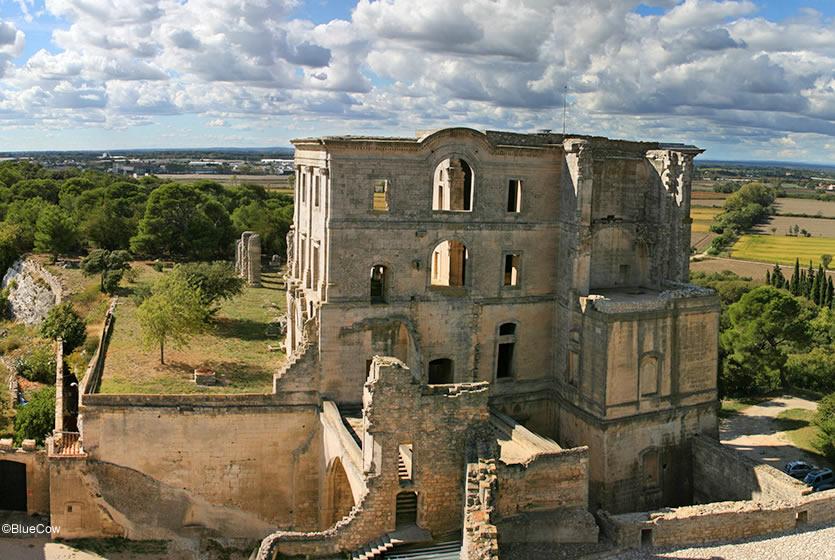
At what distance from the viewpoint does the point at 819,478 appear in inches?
1065

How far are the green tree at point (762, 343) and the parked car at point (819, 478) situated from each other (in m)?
10.1

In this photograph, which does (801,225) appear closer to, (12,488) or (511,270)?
(511,270)

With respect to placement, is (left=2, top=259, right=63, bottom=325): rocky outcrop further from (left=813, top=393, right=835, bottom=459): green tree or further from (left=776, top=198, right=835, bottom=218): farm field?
(left=776, top=198, right=835, bottom=218): farm field

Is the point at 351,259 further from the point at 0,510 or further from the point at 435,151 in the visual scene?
the point at 0,510

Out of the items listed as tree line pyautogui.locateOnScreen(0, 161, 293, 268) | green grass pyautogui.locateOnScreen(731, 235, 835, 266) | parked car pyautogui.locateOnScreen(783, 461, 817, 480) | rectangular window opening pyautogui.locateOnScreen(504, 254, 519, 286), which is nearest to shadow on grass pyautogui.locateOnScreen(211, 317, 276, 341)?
rectangular window opening pyautogui.locateOnScreen(504, 254, 519, 286)

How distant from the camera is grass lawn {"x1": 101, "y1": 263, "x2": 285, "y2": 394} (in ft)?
88.9

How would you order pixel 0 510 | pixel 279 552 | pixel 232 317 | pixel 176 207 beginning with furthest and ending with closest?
1. pixel 176 207
2. pixel 232 317
3. pixel 0 510
4. pixel 279 552

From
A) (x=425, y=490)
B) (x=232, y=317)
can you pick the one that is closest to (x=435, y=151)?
(x=425, y=490)

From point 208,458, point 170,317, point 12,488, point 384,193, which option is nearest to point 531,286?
point 384,193

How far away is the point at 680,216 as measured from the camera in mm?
27906

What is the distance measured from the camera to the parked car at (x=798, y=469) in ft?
90.1

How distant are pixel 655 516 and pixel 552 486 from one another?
3288 mm

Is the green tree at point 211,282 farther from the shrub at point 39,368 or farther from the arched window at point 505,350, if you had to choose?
the arched window at point 505,350

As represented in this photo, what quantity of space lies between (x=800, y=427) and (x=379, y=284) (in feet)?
61.4
